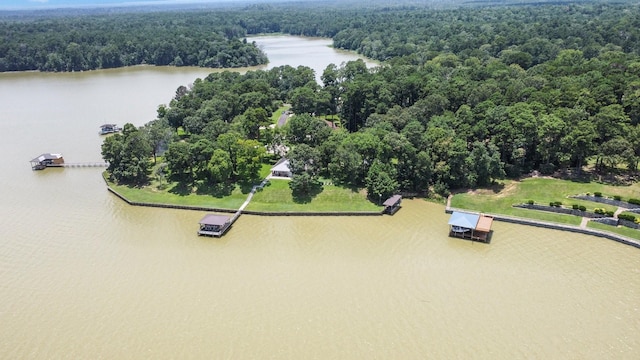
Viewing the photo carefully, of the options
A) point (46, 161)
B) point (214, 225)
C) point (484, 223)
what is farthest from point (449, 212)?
point (46, 161)

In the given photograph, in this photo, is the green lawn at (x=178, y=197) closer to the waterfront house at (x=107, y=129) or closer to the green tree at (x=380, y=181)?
the green tree at (x=380, y=181)

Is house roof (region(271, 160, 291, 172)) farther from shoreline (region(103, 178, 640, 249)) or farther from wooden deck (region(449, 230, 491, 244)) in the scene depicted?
wooden deck (region(449, 230, 491, 244))

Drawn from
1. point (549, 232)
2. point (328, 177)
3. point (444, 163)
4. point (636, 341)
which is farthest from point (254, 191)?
point (636, 341)

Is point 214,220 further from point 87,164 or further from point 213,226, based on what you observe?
point 87,164

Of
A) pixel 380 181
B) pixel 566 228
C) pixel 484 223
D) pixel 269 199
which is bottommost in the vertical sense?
pixel 269 199

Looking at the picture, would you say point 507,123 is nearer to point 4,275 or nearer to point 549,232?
point 549,232

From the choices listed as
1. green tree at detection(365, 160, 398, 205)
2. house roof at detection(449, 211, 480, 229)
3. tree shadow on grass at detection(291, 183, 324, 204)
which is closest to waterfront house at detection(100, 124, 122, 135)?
tree shadow on grass at detection(291, 183, 324, 204)
